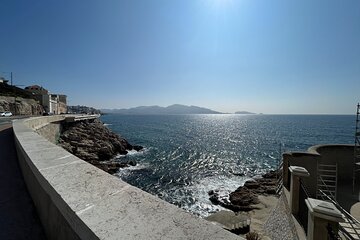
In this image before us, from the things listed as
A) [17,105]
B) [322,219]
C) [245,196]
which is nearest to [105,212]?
[322,219]

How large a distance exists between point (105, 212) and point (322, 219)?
14.9 feet

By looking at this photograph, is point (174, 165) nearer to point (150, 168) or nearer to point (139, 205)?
point (150, 168)

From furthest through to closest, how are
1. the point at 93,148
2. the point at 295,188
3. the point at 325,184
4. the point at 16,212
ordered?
the point at 93,148
the point at 325,184
the point at 295,188
the point at 16,212

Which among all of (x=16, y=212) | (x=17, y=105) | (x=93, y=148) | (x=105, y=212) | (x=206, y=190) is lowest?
(x=206, y=190)

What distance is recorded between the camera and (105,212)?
1611mm

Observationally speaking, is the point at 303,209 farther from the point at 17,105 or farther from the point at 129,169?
the point at 17,105

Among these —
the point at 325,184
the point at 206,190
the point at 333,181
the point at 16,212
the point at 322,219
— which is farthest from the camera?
the point at 206,190

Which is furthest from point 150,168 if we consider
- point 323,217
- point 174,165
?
point 323,217

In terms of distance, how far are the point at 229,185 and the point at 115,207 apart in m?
21.2

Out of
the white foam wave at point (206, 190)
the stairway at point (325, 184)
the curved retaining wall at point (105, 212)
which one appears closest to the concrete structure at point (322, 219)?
the curved retaining wall at point (105, 212)

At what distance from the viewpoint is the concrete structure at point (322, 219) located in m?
4.23

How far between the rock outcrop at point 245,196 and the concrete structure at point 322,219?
31.9 feet

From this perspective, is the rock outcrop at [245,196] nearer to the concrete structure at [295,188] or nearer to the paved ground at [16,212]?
the concrete structure at [295,188]

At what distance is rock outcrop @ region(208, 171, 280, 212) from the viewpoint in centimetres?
1466
